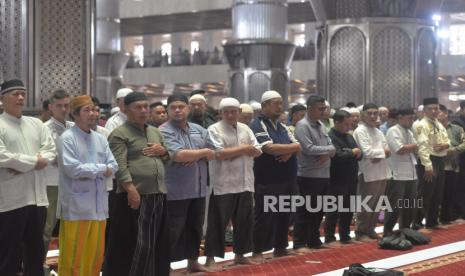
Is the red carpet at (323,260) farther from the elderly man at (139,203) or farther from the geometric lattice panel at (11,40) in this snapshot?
the geometric lattice panel at (11,40)

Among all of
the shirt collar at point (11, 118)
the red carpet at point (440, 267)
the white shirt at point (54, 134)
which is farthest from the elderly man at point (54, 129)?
the red carpet at point (440, 267)

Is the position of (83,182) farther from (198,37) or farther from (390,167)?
(198,37)

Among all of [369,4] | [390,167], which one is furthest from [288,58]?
[390,167]

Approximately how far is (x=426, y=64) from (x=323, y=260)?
621cm

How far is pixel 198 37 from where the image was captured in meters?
40.6

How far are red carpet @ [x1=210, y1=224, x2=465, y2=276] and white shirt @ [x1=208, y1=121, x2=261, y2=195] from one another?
763mm

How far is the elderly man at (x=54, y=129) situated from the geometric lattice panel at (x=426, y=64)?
7.65m

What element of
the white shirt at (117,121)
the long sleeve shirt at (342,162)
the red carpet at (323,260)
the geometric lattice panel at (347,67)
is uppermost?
the geometric lattice panel at (347,67)

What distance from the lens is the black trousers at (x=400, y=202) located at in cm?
1001

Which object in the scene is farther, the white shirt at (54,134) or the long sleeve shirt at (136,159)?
the white shirt at (54,134)

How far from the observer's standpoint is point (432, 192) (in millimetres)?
10945

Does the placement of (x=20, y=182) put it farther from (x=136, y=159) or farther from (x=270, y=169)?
(x=270, y=169)

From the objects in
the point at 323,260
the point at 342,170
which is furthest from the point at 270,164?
the point at 342,170

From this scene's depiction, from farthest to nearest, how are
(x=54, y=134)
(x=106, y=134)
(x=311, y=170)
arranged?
(x=311, y=170) → (x=106, y=134) → (x=54, y=134)
